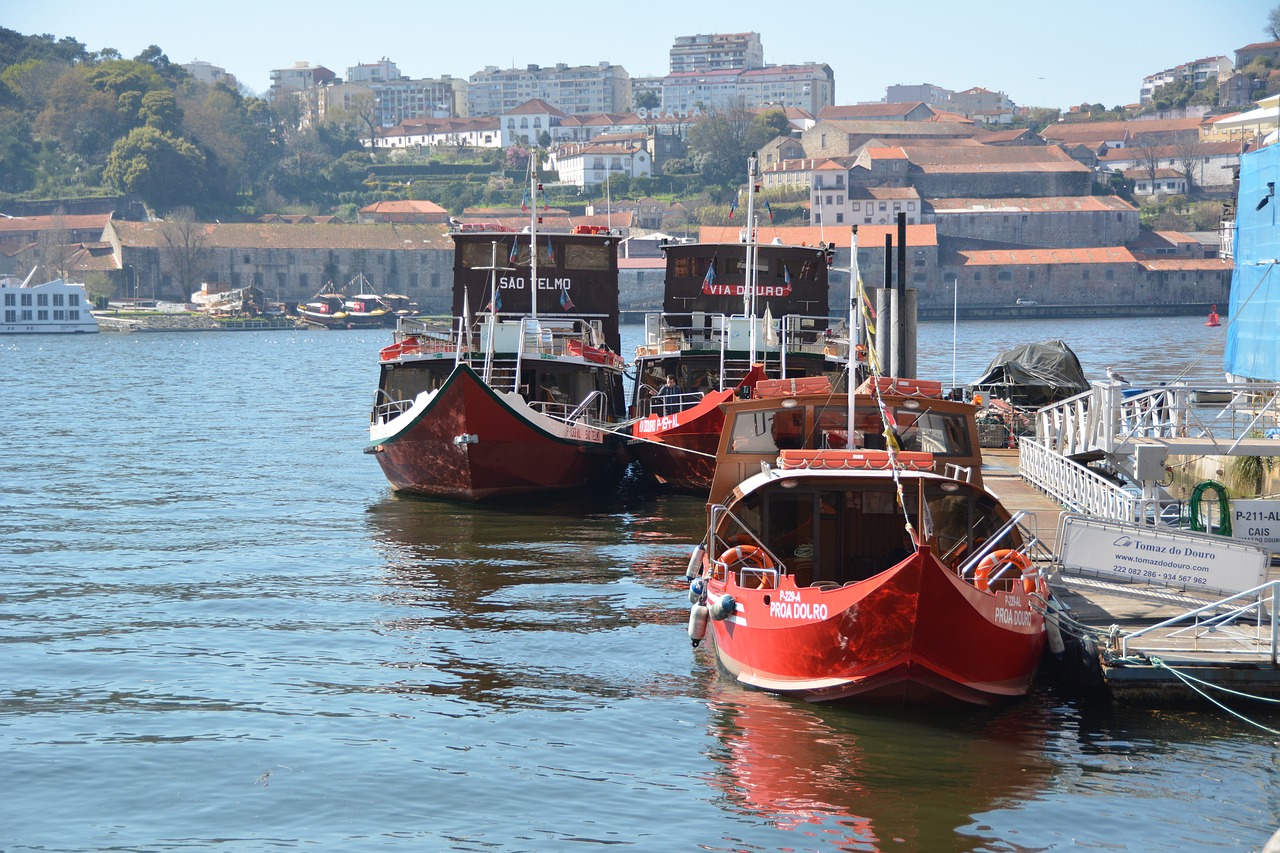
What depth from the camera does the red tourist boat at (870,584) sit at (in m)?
13.9

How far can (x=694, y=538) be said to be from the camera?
1033 inches

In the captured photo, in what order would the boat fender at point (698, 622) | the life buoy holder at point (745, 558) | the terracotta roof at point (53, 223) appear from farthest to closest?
the terracotta roof at point (53, 223), the boat fender at point (698, 622), the life buoy holder at point (745, 558)

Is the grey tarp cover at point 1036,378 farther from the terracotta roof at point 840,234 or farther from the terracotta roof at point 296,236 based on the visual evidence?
the terracotta roof at point 296,236

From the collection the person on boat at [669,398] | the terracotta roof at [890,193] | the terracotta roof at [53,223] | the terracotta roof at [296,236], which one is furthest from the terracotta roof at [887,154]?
the person on boat at [669,398]

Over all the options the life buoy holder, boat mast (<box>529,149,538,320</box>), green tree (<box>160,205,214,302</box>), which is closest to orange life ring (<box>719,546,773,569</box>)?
the life buoy holder

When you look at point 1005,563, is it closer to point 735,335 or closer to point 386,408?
point 386,408

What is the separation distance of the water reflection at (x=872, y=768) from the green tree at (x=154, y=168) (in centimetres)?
17681

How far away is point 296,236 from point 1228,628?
6071 inches

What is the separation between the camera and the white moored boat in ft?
457

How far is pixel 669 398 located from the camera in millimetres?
32688

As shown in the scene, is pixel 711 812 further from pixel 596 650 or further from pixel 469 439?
pixel 469 439

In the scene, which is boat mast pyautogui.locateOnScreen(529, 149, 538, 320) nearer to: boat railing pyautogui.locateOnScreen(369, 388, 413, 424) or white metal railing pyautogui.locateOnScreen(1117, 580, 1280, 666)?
boat railing pyautogui.locateOnScreen(369, 388, 413, 424)

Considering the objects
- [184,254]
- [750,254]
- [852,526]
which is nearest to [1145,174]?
[184,254]

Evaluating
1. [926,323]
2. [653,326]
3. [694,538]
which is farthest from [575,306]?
[926,323]
